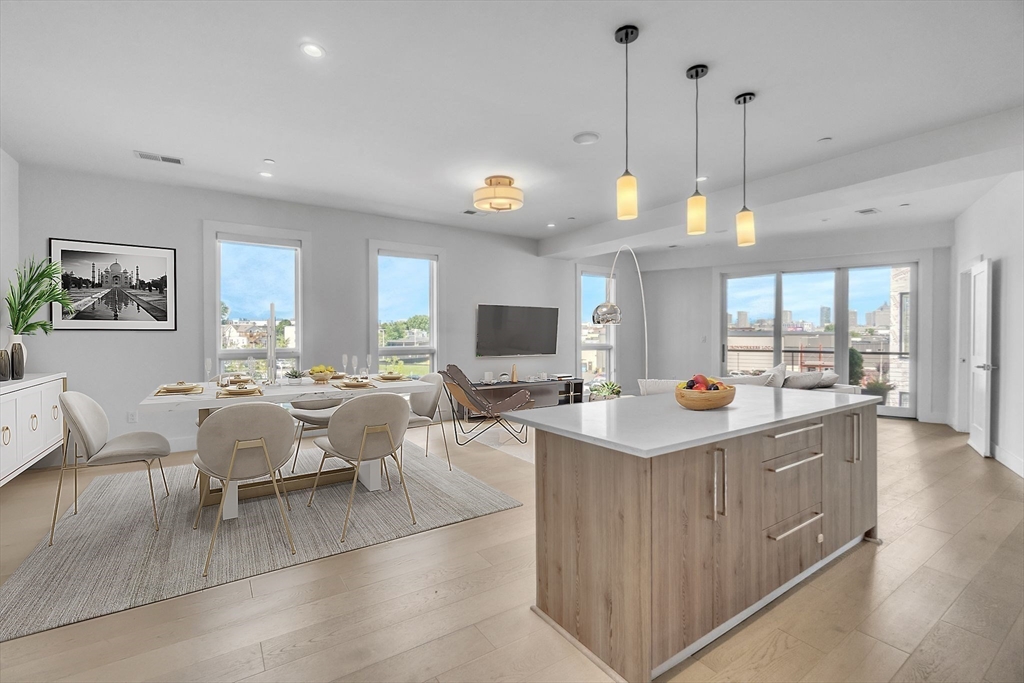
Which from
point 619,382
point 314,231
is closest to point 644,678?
point 314,231

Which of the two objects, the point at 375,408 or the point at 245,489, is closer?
the point at 375,408

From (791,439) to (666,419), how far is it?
60 cm

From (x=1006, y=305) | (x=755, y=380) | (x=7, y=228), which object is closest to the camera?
(x=7, y=228)

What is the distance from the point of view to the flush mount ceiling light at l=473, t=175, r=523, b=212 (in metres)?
4.34

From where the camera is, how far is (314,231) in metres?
5.48

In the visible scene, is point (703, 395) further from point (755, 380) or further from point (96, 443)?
point (96, 443)

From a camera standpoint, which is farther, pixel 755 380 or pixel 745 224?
pixel 755 380

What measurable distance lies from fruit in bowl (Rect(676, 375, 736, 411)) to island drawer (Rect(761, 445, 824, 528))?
1.13ft

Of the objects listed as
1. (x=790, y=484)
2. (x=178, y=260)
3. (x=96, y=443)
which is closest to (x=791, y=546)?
(x=790, y=484)

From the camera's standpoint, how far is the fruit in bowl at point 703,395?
225cm

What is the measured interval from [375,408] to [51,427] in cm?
318

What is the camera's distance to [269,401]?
3086 mm

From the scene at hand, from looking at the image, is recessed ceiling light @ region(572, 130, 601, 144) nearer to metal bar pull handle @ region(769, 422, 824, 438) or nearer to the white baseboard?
metal bar pull handle @ region(769, 422, 824, 438)

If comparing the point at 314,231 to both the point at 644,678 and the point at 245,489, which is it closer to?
the point at 245,489
